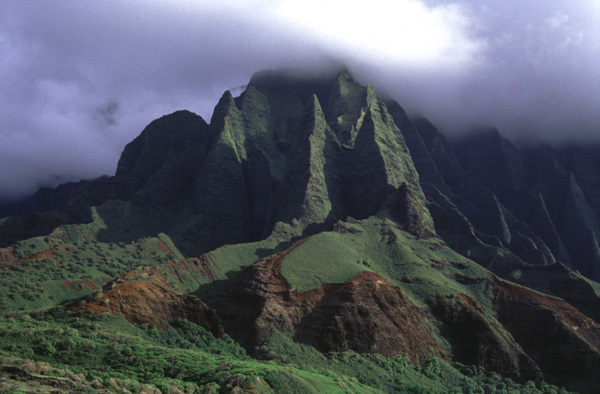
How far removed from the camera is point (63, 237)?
5763 inches

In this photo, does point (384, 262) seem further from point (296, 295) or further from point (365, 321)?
point (296, 295)

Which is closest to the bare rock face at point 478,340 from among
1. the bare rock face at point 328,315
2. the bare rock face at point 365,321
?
the bare rock face at point 365,321

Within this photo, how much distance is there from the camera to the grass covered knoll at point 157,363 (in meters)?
45.9

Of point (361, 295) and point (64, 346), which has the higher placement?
point (361, 295)

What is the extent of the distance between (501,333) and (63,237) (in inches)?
4590

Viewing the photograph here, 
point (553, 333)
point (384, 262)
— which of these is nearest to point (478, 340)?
point (553, 333)

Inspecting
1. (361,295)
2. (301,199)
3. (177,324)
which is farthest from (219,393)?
(301,199)

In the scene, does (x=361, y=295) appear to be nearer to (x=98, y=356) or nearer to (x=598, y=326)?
(x=98, y=356)

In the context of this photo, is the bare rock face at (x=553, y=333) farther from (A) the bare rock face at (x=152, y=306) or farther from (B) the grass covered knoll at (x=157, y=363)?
(A) the bare rock face at (x=152, y=306)

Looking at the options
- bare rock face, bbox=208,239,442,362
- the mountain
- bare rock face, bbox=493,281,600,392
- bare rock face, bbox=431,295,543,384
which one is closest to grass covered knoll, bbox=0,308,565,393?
the mountain

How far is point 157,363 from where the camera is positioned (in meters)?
55.9

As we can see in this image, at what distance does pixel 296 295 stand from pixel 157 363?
4402cm

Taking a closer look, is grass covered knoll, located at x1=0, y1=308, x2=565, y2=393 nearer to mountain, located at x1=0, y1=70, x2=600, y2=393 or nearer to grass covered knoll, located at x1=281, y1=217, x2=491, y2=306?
mountain, located at x1=0, y1=70, x2=600, y2=393

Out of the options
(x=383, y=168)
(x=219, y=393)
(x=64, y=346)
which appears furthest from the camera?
(x=383, y=168)
